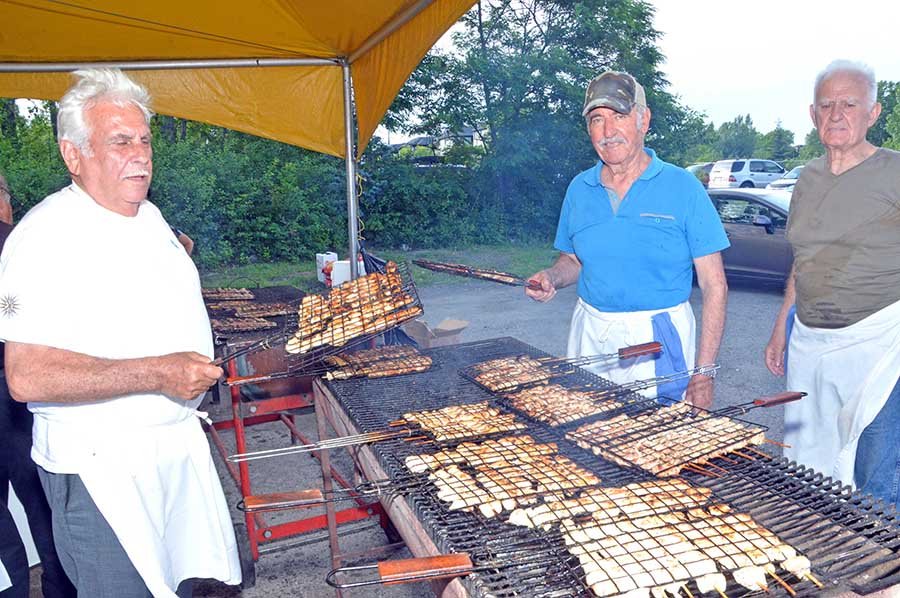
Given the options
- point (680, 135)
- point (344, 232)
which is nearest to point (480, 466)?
point (344, 232)

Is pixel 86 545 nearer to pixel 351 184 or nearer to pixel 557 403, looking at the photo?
pixel 557 403

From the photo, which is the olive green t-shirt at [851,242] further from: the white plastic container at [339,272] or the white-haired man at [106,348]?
the white plastic container at [339,272]

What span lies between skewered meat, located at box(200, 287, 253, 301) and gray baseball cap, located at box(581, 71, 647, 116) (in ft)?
11.7

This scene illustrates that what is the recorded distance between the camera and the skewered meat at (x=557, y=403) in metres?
2.76

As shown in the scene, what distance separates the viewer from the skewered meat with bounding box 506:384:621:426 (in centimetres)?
276

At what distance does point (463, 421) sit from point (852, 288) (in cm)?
224

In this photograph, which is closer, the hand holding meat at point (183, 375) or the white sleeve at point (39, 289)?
the white sleeve at point (39, 289)

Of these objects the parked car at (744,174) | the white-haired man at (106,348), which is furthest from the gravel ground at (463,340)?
the parked car at (744,174)

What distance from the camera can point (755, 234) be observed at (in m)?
11.0

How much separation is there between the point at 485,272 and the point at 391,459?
1353mm

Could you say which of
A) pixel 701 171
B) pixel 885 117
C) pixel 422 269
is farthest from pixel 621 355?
pixel 885 117

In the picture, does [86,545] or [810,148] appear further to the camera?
[810,148]

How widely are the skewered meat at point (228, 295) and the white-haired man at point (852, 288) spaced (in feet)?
14.1

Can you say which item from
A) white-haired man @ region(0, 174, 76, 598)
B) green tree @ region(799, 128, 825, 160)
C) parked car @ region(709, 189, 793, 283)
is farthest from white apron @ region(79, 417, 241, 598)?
green tree @ region(799, 128, 825, 160)
